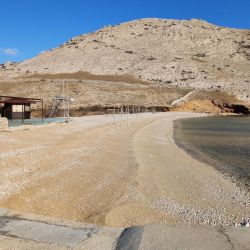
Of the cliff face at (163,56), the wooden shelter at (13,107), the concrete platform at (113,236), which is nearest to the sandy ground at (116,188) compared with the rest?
the concrete platform at (113,236)

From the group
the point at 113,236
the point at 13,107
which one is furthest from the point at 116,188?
the point at 13,107

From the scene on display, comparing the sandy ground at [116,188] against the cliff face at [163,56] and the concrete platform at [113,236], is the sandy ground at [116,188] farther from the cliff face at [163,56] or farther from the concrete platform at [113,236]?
the cliff face at [163,56]

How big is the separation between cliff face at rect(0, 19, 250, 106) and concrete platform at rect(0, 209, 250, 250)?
310 feet

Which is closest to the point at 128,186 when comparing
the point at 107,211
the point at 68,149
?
the point at 107,211

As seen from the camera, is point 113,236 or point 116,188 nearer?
point 113,236

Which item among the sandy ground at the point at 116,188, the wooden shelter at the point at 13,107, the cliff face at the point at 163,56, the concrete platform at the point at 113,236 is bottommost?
the sandy ground at the point at 116,188

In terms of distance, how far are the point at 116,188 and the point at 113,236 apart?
473cm

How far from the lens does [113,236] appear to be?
26.2 feet

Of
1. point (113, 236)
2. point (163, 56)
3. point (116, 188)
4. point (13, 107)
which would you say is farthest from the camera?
point (163, 56)

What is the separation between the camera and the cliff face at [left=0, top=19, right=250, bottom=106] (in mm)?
115250

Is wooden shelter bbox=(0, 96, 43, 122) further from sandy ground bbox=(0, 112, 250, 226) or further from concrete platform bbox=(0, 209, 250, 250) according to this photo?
concrete platform bbox=(0, 209, 250, 250)

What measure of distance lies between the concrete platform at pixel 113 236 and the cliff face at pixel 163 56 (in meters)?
94.6

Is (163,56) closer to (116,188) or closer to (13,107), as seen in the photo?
(13,107)

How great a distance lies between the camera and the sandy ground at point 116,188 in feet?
33.2
